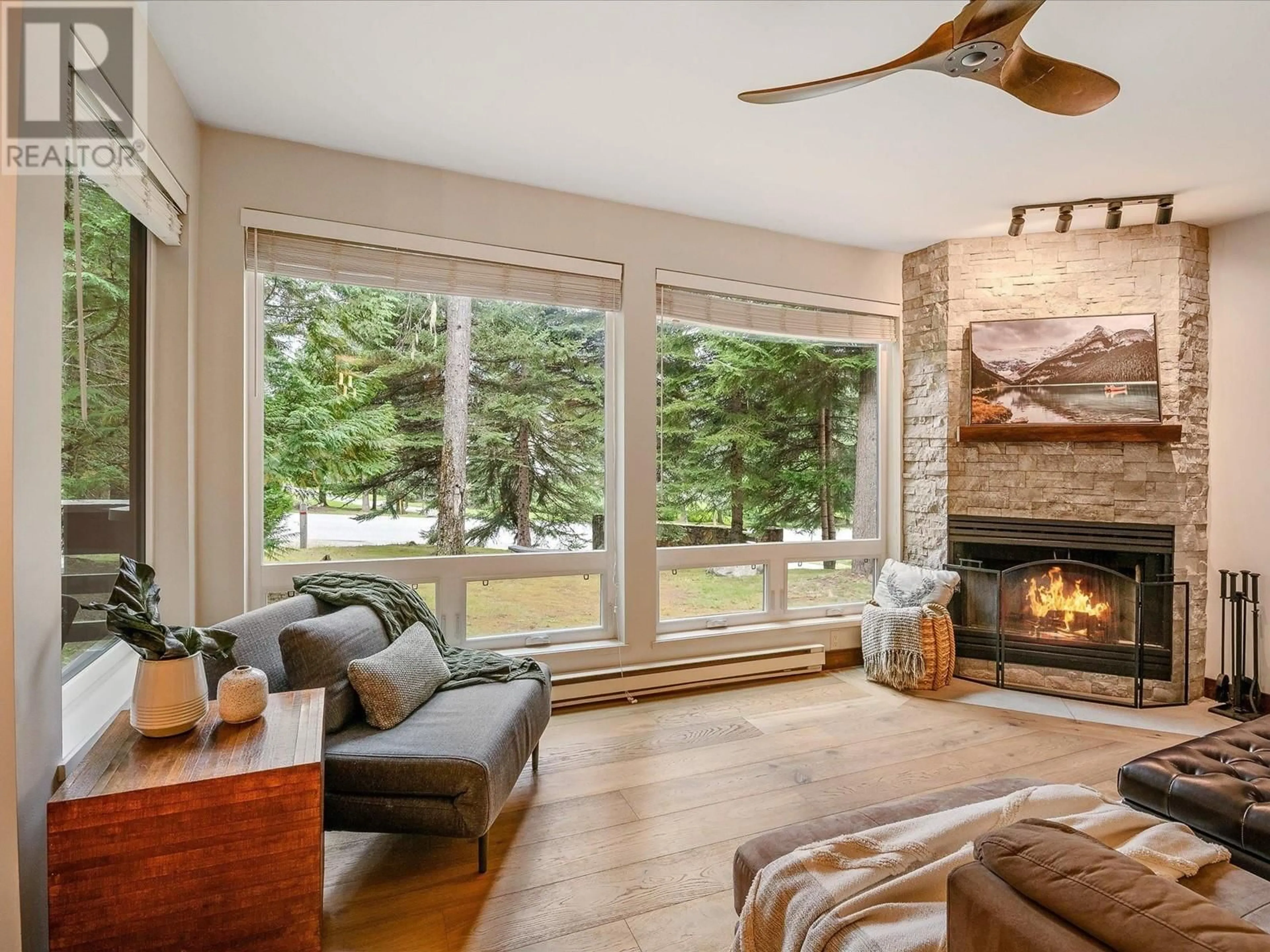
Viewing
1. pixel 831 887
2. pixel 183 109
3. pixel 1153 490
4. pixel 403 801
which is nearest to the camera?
pixel 831 887

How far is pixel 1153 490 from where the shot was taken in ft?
11.6

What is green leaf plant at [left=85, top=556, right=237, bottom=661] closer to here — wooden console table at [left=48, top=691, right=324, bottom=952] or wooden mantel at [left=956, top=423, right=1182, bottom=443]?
wooden console table at [left=48, top=691, right=324, bottom=952]

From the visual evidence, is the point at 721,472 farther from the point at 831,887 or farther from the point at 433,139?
the point at 831,887

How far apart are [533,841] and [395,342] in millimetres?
2311

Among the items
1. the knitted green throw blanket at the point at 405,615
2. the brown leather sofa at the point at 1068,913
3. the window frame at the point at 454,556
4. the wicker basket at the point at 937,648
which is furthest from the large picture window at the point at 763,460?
the brown leather sofa at the point at 1068,913

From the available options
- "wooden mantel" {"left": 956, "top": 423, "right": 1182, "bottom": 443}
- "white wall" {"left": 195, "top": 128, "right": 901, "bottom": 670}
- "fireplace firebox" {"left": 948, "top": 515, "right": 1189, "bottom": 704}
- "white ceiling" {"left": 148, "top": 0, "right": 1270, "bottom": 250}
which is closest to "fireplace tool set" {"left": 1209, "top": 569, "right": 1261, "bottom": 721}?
"fireplace firebox" {"left": 948, "top": 515, "right": 1189, "bottom": 704}

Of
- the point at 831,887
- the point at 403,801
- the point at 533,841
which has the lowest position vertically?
the point at 533,841

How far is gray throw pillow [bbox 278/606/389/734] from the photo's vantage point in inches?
79.0

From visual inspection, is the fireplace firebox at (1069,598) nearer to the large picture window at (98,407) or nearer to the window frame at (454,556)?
the window frame at (454,556)

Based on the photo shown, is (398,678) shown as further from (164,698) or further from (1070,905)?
(1070,905)

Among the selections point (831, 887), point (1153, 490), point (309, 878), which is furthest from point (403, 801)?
point (1153, 490)

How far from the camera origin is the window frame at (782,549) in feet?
12.0

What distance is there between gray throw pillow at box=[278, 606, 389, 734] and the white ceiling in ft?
6.58

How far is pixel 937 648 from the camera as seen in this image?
366cm
